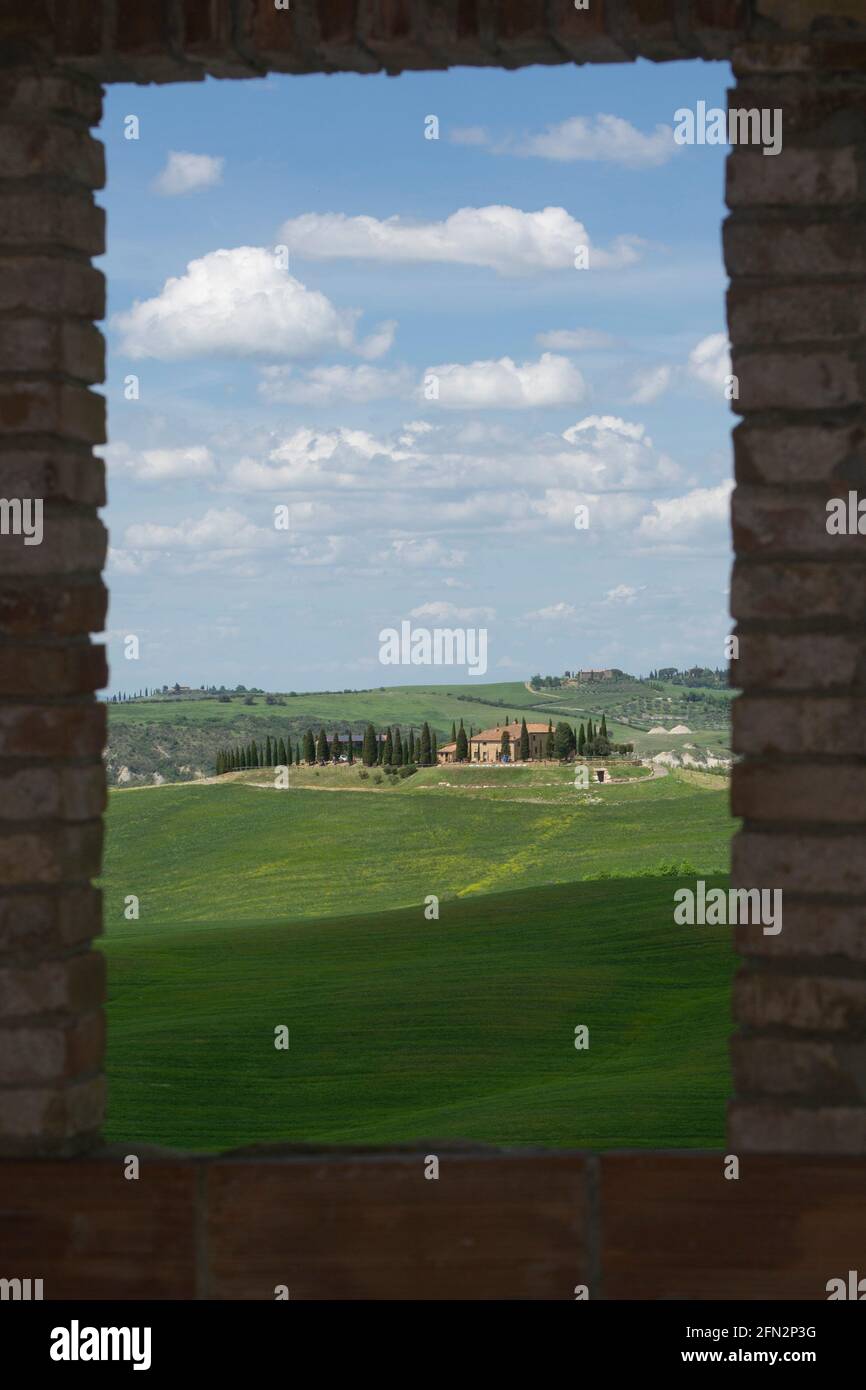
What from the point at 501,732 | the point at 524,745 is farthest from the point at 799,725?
the point at 501,732

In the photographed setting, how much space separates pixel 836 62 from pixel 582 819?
2367 centimetres

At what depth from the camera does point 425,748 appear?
30188 mm

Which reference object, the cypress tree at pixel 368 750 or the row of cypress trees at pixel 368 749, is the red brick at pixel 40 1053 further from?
the cypress tree at pixel 368 750

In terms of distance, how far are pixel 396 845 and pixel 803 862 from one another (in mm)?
23511

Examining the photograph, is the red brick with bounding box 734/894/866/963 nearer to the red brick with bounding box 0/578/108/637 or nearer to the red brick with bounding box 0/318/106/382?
the red brick with bounding box 0/578/108/637

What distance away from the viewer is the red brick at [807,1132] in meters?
4.14

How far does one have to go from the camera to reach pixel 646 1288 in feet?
14.0

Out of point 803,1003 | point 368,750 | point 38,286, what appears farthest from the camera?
point 368,750

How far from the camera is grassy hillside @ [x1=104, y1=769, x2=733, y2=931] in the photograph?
25.5 meters

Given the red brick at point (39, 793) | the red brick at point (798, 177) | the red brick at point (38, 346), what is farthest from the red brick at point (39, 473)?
the red brick at point (798, 177)

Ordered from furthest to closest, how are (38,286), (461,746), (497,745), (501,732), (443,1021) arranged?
(497,745) → (501,732) → (461,746) → (443,1021) → (38,286)

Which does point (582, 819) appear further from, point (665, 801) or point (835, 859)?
point (835, 859)

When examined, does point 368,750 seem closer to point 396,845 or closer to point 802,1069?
point 396,845

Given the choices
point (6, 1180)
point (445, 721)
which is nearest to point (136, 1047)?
point (6, 1180)
